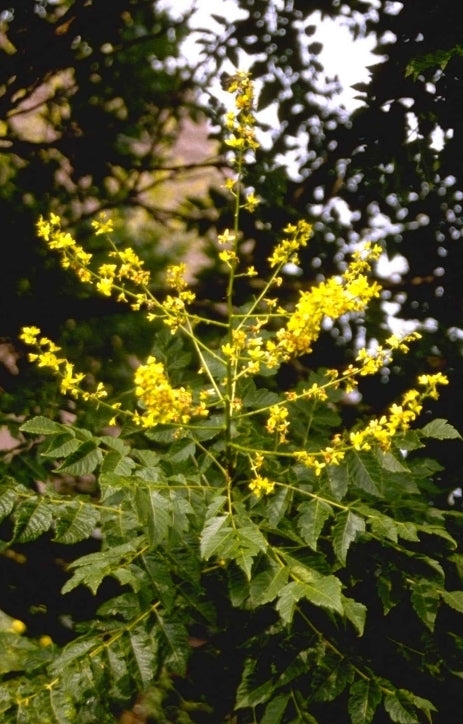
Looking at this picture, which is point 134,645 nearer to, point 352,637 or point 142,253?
point 352,637

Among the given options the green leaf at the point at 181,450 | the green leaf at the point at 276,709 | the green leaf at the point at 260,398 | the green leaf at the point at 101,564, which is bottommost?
the green leaf at the point at 276,709

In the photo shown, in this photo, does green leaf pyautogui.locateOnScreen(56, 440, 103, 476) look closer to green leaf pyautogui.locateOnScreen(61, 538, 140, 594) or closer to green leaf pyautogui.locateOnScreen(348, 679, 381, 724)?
green leaf pyautogui.locateOnScreen(61, 538, 140, 594)

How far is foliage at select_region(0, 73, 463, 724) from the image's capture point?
1.47 metres

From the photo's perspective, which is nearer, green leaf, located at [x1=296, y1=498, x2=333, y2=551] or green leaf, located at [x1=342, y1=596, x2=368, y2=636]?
green leaf, located at [x1=342, y1=596, x2=368, y2=636]

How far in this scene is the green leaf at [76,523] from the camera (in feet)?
4.91

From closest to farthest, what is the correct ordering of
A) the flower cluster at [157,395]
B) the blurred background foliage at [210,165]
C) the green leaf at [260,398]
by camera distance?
1. the flower cluster at [157,395]
2. the green leaf at [260,398]
3. the blurred background foliage at [210,165]

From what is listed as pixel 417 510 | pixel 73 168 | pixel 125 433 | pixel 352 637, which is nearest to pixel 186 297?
pixel 125 433

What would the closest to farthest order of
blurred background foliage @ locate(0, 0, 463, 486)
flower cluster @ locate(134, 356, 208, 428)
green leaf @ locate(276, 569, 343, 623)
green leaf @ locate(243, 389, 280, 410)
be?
1. green leaf @ locate(276, 569, 343, 623)
2. flower cluster @ locate(134, 356, 208, 428)
3. green leaf @ locate(243, 389, 280, 410)
4. blurred background foliage @ locate(0, 0, 463, 486)

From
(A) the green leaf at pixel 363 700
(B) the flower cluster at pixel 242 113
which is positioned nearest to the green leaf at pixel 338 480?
(A) the green leaf at pixel 363 700

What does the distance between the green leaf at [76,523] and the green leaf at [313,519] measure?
1.55 ft

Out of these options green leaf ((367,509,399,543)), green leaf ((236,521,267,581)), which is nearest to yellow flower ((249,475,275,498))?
green leaf ((236,521,267,581))

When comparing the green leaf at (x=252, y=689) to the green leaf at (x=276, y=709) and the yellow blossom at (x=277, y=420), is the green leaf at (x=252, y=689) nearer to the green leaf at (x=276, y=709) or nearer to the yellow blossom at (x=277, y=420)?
the green leaf at (x=276, y=709)

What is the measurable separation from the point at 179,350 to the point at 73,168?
1.34m

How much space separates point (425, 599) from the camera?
1.61 meters
